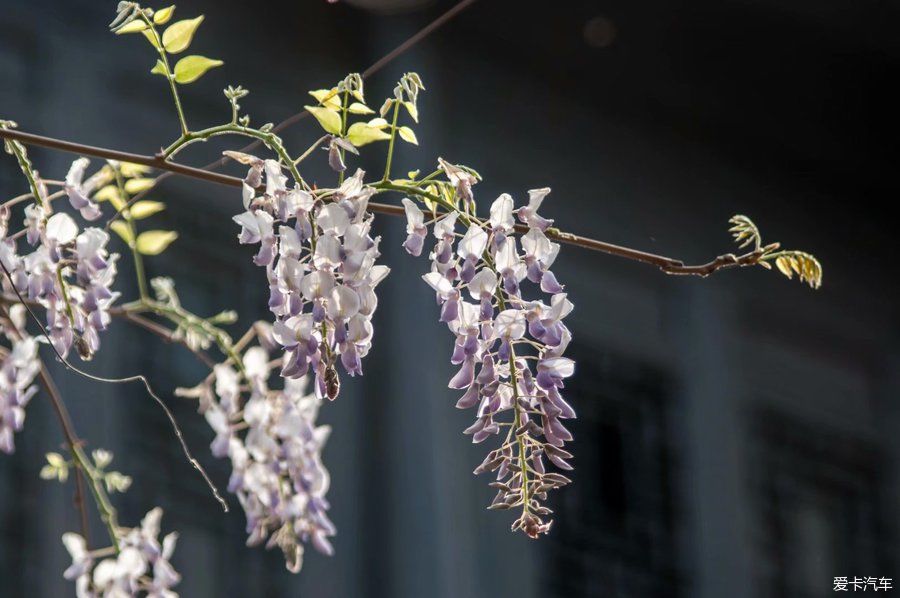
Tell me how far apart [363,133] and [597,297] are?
351 cm

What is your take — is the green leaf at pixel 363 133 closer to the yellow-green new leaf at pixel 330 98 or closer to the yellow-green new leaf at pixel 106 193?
the yellow-green new leaf at pixel 330 98

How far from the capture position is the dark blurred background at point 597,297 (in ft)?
11.7

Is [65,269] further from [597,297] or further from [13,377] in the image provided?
[597,297]

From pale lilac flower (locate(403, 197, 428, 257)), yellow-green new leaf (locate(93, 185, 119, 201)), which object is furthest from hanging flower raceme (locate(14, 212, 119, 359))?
pale lilac flower (locate(403, 197, 428, 257))

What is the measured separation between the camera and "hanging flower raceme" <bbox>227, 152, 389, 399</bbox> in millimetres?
895

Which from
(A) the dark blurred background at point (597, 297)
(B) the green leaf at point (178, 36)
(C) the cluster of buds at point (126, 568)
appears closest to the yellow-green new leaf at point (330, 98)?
(B) the green leaf at point (178, 36)

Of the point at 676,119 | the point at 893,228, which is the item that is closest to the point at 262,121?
the point at 676,119

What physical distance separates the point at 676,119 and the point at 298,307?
4.09 metres

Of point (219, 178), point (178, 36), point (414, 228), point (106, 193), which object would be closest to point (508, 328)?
point (414, 228)

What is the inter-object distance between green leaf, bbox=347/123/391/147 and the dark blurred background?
97.8 inches

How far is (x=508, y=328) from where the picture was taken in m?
0.91

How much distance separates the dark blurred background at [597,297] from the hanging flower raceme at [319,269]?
2.47m

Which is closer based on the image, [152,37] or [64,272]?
[152,37]

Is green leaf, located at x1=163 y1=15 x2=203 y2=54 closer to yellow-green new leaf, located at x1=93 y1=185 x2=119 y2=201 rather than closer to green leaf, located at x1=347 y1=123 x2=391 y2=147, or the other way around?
green leaf, located at x1=347 y1=123 x2=391 y2=147
